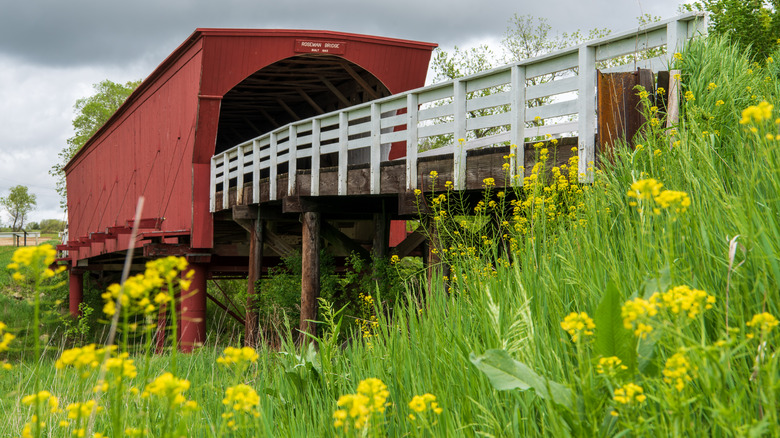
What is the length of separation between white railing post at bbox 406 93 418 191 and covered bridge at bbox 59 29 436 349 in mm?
5139

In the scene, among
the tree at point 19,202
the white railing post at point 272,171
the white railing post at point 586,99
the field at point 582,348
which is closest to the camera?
the field at point 582,348

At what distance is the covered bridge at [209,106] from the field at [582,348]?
9.10 m

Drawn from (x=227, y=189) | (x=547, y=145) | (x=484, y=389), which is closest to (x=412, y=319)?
(x=484, y=389)

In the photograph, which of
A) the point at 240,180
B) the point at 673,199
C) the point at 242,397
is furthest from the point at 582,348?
the point at 240,180

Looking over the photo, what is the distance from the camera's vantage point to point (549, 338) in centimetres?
230

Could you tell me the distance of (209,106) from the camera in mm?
12641

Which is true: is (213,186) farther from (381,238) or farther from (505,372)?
(505,372)

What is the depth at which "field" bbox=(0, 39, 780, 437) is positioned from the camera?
134 cm

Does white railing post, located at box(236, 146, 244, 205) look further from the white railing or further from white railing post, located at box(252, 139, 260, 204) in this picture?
the white railing

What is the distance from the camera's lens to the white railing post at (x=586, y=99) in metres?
5.67

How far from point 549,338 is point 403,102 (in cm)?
611

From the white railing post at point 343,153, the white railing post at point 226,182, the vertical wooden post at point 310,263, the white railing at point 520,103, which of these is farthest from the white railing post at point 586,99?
the white railing post at point 226,182

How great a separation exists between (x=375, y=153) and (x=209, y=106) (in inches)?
216

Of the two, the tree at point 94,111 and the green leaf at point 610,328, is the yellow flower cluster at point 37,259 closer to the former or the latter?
the green leaf at point 610,328
